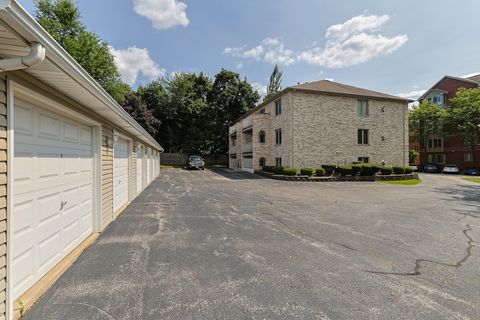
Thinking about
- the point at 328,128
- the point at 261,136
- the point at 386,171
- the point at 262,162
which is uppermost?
the point at 328,128

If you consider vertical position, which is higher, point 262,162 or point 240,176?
point 262,162

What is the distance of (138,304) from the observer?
8.91ft

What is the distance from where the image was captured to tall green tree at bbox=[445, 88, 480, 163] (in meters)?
27.7

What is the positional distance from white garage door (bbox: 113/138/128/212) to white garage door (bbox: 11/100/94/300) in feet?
7.46

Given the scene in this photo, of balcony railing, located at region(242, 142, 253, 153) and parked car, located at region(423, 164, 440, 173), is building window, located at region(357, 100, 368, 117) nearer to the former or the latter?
balcony railing, located at region(242, 142, 253, 153)

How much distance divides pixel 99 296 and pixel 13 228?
1.24 m

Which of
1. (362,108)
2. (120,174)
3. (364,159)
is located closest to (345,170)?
(364,159)

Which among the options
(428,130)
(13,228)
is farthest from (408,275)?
(428,130)

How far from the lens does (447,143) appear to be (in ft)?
109

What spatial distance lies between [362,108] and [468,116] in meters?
17.4

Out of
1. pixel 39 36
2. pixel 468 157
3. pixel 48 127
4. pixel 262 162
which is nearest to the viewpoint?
pixel 39 36

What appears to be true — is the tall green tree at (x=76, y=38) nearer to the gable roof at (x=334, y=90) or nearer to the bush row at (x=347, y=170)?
the gable roof at (x=334, y=90)

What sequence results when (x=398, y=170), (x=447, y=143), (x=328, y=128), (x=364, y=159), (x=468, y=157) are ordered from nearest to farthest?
(x=398, y=170) < (x=328, y=128) < (x=364, y=159) < (x=468, y=157) < (x=447, y=143)

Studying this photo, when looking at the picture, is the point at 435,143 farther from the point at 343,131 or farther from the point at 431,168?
the point at 343,131
